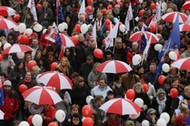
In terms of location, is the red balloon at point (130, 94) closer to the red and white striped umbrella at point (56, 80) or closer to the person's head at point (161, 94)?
the person's head at point (161, 94)

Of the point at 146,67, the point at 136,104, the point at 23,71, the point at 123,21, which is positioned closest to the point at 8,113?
the point at 23,71

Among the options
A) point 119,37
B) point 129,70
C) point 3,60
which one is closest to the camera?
point 129,70

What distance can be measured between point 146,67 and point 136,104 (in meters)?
3.74

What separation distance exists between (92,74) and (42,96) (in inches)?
97.7

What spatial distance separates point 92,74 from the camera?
1385 centimetres

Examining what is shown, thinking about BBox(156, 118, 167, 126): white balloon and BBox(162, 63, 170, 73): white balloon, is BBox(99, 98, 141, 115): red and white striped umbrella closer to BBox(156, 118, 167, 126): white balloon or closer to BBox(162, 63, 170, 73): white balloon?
BBox(156, 118, 167, 126): white balloon

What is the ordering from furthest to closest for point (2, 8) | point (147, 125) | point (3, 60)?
point (2, 8), point (3, 60), point (147, 125)

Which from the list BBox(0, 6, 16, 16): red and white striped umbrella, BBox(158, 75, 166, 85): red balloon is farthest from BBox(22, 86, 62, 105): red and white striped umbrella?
BBox(0, 6, 16, 16): red and white striped umbrella

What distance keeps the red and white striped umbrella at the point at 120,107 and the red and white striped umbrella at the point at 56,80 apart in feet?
4.75

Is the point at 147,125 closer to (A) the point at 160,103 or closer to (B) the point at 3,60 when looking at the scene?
(A) the point at 160,103

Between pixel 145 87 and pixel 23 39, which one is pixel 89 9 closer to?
pixel 23 39

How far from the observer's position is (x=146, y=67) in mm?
15156

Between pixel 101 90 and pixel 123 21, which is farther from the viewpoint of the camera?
pixel 123 21

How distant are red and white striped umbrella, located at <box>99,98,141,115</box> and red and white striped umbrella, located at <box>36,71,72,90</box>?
57.0 inches
